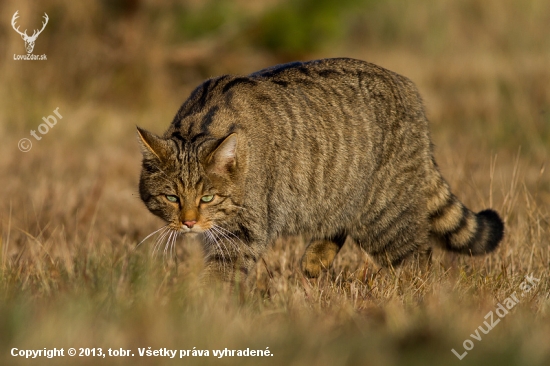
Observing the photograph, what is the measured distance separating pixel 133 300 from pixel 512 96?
7756mm

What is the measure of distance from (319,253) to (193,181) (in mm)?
1221

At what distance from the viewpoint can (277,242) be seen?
200 inches

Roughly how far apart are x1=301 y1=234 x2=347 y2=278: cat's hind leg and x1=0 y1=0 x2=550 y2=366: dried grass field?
0.30 feet

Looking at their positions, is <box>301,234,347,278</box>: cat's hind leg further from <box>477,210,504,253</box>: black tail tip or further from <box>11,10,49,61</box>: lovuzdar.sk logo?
<box>11,10,49,61</box>: lovuzdar.sk logo

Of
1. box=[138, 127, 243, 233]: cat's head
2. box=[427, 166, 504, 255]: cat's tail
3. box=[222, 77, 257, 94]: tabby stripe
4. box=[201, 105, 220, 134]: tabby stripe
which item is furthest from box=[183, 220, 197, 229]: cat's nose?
box=[427, 166, 504, 255]: cat's tail

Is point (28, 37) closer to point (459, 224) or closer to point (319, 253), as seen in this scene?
point (319, 253)

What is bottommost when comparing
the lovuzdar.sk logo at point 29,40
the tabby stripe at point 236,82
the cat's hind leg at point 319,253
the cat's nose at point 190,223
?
the cat's hind leg at point 319,253

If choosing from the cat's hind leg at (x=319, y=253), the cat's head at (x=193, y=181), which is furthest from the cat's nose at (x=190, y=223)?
the cat's hind leg at (x=319, y=253)

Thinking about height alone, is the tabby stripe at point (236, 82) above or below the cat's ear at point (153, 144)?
above

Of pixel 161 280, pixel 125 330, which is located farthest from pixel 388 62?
pixel 125 330

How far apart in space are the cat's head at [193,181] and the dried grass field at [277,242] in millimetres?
236

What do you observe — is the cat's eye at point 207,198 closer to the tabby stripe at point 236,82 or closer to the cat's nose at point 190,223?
the cat's nose at point 190,223

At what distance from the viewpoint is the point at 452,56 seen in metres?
12.8

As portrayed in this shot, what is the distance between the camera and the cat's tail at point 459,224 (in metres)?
4.52
